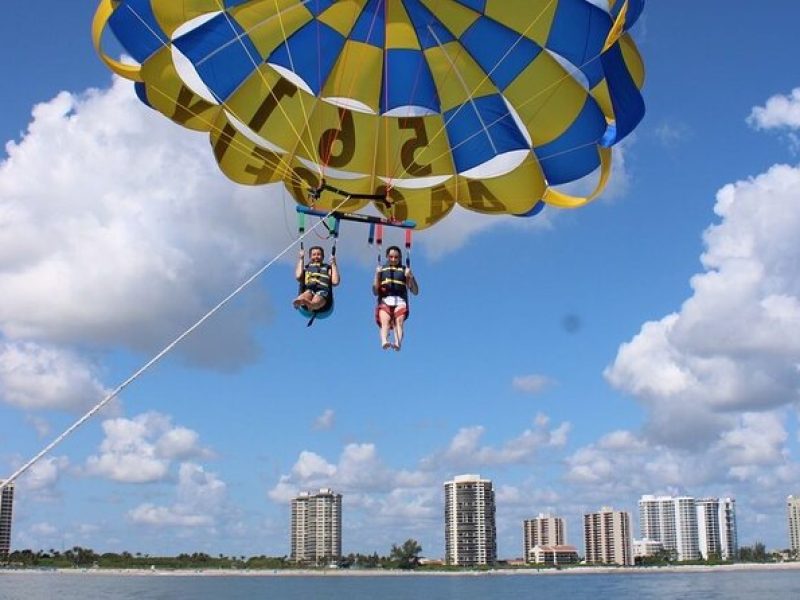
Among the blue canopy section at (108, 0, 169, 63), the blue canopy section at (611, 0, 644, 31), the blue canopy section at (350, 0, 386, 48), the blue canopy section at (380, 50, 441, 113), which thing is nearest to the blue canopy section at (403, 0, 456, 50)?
the blue canopy section at (380, 50, 441, 113)

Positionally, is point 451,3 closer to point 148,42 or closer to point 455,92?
point 455,92

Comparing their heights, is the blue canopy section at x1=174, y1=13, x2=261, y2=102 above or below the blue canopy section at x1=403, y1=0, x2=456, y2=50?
below

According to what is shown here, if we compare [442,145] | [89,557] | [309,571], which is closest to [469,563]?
[309,571]

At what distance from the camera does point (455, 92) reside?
564 inches

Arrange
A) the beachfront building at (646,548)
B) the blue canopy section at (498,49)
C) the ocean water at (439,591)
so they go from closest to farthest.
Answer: the blue canopy section at (498,49)
the ocean water at (439,591)
the beachfront building at (646,548)

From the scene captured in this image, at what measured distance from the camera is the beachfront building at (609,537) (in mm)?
179625

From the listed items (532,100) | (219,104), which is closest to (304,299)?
(219,104)

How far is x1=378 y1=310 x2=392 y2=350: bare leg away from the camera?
1243 cm

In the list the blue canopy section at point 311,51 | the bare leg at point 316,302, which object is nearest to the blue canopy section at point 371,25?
the blue canopy section at point 311,51

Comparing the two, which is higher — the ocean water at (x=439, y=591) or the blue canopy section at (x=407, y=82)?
the blue canopy section at (x=407, y=82)

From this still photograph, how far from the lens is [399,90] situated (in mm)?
14414

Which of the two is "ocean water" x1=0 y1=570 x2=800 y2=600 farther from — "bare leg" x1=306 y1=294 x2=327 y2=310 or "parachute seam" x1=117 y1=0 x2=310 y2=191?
"bare leg" x1=306 y1=294 x2=327 y2=310

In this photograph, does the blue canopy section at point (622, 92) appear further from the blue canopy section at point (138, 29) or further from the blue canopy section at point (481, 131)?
the blue canopy section at point (138, 29)

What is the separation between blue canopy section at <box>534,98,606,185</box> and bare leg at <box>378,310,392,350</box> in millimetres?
3812
